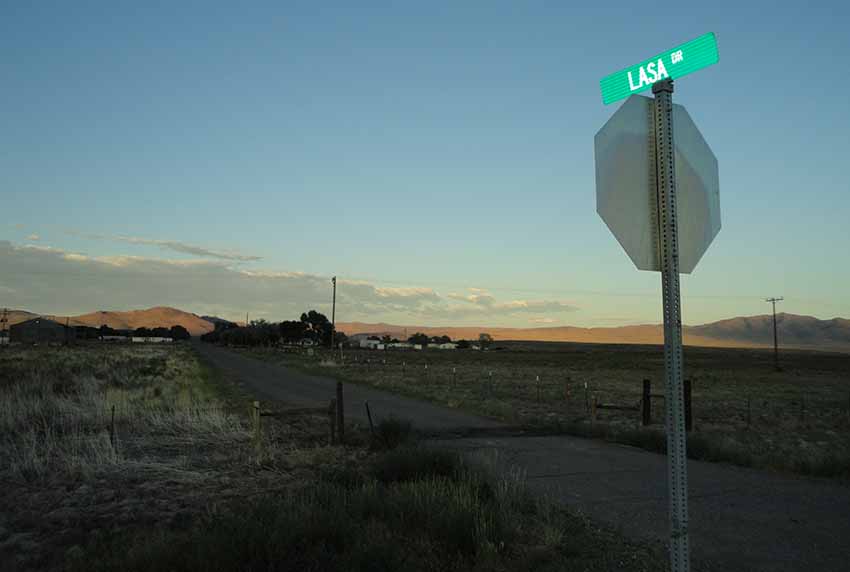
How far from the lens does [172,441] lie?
40.6ft

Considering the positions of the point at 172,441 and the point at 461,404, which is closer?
the point at 172,441

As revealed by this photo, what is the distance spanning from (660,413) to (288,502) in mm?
16312

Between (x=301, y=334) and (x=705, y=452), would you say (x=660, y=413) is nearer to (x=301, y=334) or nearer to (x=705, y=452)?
(x=705, y=452)

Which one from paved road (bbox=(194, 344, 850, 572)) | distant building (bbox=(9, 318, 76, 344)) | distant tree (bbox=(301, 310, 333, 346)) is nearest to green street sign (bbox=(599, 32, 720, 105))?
paved road (bbox=(194, 344, 850, 572))

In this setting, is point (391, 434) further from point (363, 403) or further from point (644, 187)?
point (644, 187)

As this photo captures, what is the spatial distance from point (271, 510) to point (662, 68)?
507 cm

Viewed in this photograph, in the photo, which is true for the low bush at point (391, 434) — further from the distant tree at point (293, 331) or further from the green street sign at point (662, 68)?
the distant tree at point (293, 331)

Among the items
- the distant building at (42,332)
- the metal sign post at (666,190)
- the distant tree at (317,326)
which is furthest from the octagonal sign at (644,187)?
the distant tree at (317,326)

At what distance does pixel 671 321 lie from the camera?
10.6 ft

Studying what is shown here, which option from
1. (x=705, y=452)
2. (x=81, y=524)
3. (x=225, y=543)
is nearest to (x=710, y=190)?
(x=225, y=543)

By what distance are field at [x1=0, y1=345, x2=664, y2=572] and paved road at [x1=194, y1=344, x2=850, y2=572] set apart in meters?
0.73

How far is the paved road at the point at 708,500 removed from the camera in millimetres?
5781

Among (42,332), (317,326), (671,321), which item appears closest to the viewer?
(671,321)

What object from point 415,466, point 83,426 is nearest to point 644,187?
point 415,466
